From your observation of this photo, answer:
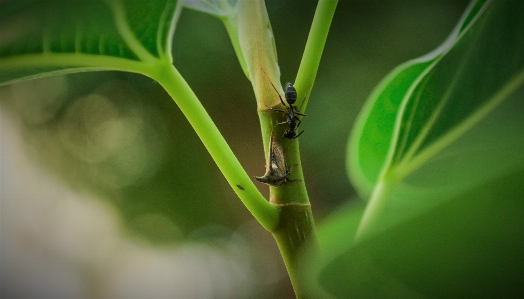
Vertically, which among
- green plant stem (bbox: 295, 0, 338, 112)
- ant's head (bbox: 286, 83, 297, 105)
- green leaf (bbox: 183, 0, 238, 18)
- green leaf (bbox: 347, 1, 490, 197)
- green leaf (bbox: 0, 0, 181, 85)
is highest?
green leaf (bbox: 183, 0, 238, 18)

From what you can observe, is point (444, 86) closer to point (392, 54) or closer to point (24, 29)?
point (24, 29)

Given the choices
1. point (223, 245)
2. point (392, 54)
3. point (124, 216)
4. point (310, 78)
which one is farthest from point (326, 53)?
point (310, 78)

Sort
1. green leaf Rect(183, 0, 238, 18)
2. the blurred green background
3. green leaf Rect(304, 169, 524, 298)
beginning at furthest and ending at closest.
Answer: the blurred green background → green leaf Rect(183, 0, 238, 18) → green leaf Rect(304, 169, 524, 298)

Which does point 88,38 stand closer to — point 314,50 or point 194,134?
point 314,50

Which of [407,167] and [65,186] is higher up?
[407,167]

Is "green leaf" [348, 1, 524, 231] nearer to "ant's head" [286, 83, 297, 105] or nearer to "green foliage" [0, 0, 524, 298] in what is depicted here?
"green foliage" [0, 0, 524, 298]

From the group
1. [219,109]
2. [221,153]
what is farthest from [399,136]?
[219,109]

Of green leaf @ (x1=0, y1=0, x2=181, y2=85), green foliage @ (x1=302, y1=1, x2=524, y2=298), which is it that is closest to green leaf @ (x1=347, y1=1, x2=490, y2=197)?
green foliage @ (x1=302, y1=1, x2=524, y2=298)
